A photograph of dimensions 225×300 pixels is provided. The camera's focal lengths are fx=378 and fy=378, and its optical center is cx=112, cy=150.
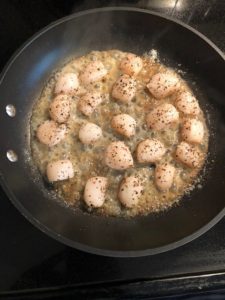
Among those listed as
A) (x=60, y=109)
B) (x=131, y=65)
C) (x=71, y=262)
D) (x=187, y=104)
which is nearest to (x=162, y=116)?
(x=187, y=104)

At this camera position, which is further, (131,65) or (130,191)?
(131,65)

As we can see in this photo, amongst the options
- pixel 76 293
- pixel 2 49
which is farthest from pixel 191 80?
pixel 76 293

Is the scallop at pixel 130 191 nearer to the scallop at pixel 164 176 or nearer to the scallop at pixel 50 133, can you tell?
the scallop at pixel 164 176

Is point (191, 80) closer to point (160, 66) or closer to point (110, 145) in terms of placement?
point (160, 66)

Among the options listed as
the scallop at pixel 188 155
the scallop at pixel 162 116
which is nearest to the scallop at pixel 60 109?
the scallop at pixel 162 116

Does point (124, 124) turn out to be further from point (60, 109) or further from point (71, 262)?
point (71, 262)
